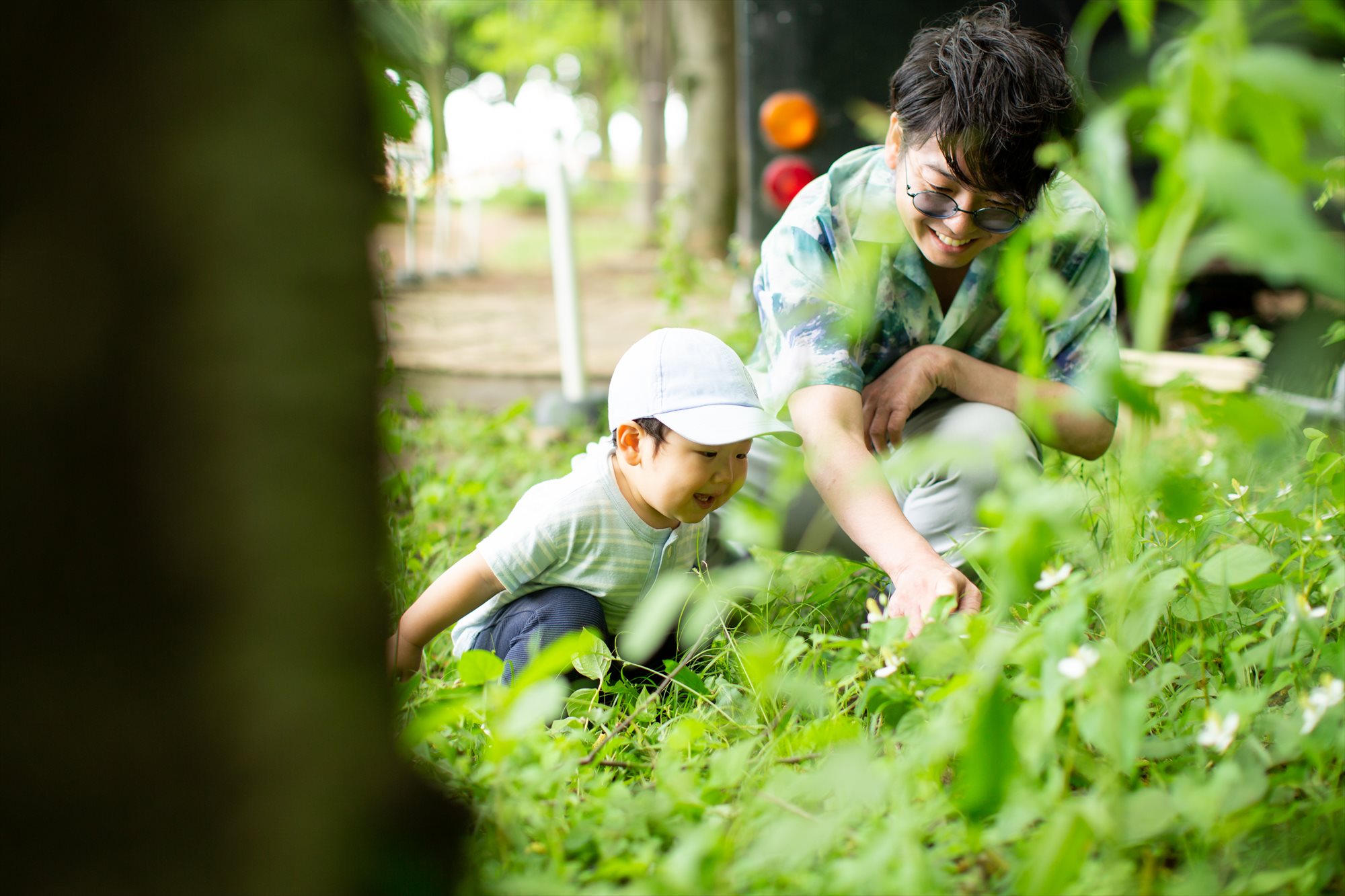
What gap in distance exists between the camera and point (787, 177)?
309 cm

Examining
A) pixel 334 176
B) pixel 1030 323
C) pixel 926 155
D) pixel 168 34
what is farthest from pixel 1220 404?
pixel 926 155

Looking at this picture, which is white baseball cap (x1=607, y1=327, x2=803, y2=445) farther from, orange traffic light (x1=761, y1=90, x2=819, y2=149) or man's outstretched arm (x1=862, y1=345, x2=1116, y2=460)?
orange traffic light (x1=761, y1=90, x2=819, y2=149)

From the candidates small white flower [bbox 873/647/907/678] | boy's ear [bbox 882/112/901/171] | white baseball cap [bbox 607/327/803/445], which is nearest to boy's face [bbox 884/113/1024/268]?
boy's ear [bbox 882/112/901/171]

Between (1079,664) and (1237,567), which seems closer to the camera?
(1079,664)

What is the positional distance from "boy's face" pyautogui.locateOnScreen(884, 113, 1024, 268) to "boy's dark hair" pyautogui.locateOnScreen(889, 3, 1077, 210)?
16 millimetres

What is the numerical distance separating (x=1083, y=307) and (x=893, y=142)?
471 mm

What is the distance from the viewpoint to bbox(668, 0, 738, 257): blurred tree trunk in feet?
24.7

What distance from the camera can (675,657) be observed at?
1.60 m

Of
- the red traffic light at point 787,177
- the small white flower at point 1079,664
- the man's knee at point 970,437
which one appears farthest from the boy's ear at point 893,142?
the red traffic light at point 787,177

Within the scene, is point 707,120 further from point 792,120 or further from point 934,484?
point 934,484

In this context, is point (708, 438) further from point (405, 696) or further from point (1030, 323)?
point (1030, 323)

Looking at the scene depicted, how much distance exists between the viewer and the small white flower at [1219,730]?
986 mm

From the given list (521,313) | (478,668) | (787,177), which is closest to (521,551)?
(478,668)

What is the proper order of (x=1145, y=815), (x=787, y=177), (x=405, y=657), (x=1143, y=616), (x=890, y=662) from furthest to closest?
(x=787, y=177), (x=405, y=657), (x=890, y=662), (x=1143, y=616), (x=1145, y=815)
